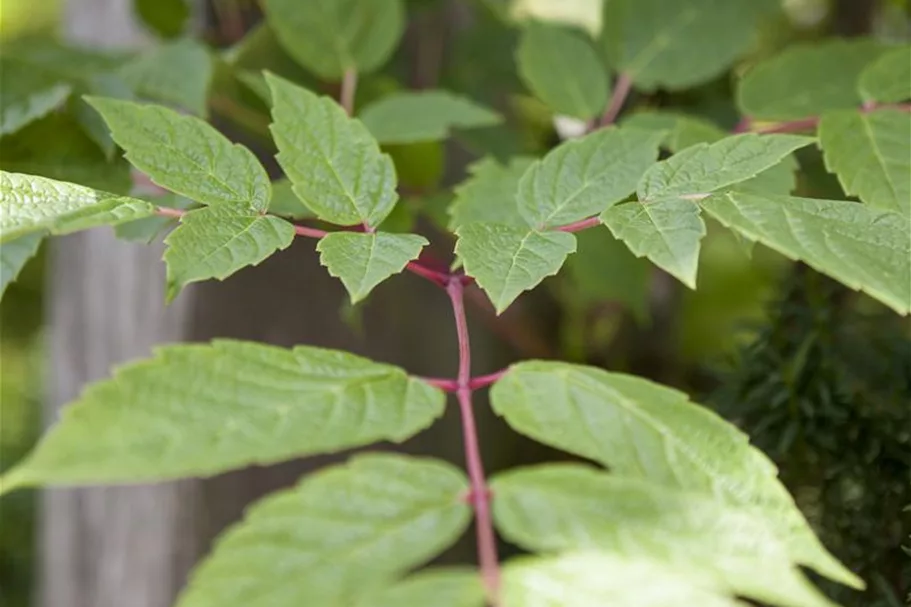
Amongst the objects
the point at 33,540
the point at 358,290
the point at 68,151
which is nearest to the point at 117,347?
the point at 68,151

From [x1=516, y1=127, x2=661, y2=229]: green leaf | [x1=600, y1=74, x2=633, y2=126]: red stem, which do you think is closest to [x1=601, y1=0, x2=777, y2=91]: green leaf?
[x1=600, y1=74, x2=633, y2=126]: red stem

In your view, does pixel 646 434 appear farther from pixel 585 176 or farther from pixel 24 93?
pixel 24 93

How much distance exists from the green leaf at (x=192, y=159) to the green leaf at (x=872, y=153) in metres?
0.34

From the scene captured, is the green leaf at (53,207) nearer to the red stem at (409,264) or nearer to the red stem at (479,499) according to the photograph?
the red stem at (409,264)

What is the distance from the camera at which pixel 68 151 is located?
666mm

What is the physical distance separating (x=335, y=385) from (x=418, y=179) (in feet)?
1.58

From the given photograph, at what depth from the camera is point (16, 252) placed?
1.37 feet

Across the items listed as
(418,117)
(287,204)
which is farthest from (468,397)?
(418,117)

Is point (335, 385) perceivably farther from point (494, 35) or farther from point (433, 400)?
point (494, 35)

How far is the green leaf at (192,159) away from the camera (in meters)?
0.44

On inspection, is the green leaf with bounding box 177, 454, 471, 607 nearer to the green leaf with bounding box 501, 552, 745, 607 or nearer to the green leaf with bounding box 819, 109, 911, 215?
the green leaf with bounding box 501, 552, 745, 607

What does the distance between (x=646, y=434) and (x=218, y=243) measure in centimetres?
21

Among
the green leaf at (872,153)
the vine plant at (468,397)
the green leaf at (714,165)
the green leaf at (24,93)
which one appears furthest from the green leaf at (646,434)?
the green leaf at (24,93)

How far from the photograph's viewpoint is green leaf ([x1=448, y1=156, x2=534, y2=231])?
0.58 meters
